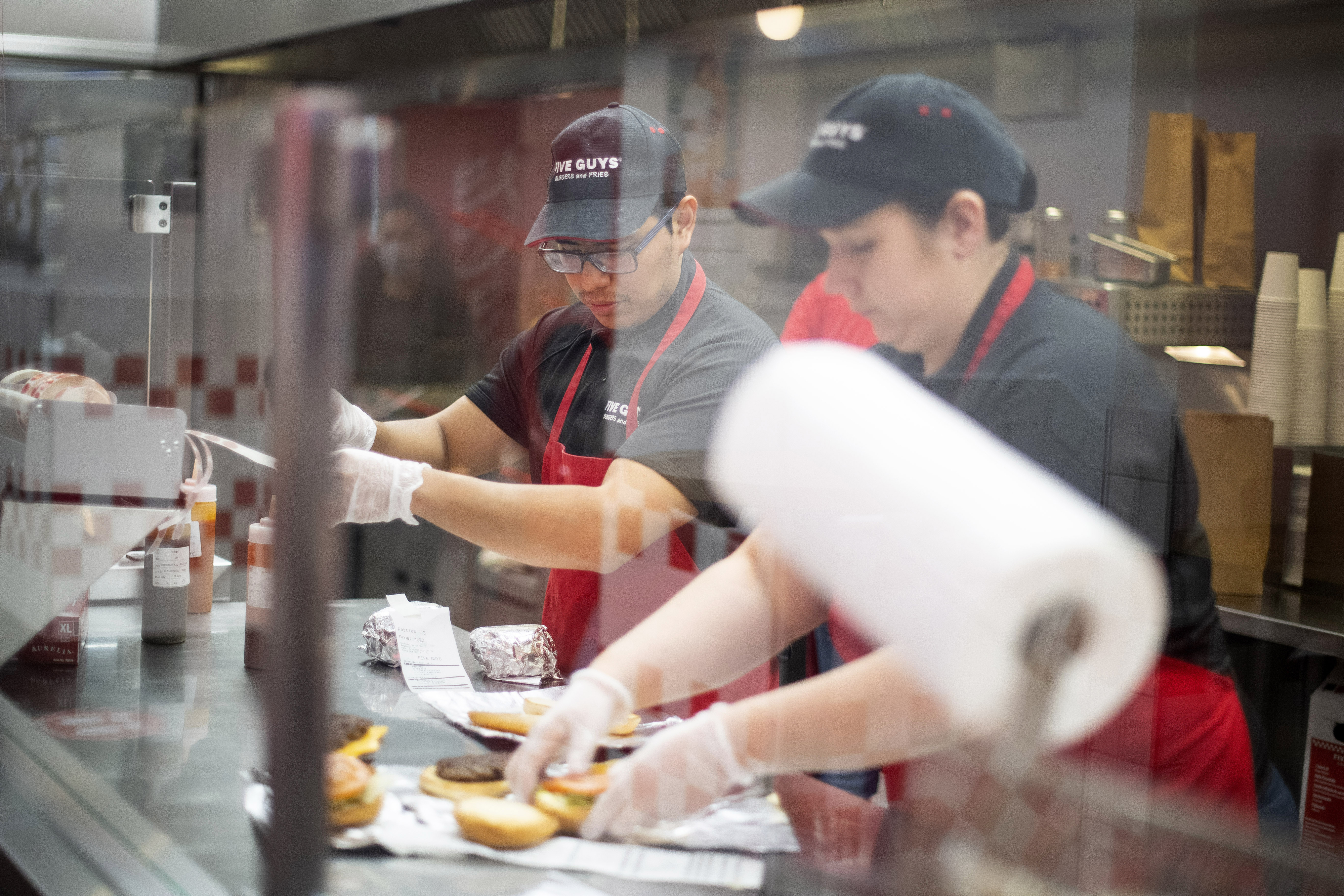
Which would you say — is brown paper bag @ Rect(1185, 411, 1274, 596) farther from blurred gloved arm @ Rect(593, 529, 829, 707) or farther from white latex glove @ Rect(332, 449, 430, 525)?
white latex glove @ Rect(332, 449, 430, 525)

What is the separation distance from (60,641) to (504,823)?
85 cm

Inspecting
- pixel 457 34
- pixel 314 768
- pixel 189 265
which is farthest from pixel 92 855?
pixel 457 34

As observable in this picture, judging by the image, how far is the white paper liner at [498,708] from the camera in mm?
841

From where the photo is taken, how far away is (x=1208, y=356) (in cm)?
163

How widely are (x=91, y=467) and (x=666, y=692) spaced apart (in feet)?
2.42

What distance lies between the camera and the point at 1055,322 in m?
0.89

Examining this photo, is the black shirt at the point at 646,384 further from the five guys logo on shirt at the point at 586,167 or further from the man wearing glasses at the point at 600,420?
the five guys logo on shirt at the point at 586,167

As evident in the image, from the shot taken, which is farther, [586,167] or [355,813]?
[586,167]

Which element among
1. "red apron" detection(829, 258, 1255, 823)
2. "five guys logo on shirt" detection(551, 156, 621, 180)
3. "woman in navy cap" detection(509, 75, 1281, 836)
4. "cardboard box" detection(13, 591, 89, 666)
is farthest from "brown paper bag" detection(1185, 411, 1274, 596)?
"cardboard box" detection(13, 591, 89, 666)

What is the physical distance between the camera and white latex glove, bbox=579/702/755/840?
0.77 m

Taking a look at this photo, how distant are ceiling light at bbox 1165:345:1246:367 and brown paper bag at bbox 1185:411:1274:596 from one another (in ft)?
0.25

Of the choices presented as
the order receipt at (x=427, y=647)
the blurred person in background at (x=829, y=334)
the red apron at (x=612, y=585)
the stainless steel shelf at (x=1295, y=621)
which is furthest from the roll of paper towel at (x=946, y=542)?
the stainless steel shelf at (x=1295, y=621)

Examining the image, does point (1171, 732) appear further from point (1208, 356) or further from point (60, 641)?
point (60, 641)


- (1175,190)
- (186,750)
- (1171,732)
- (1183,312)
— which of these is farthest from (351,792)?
(1175,190)
